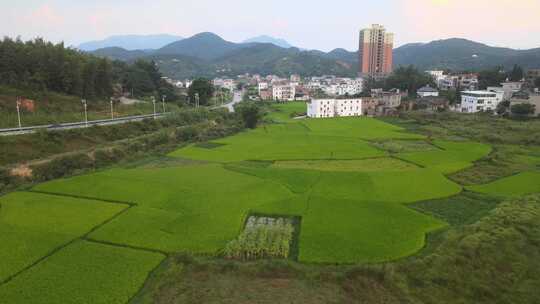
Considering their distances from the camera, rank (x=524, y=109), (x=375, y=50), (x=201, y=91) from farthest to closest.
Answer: (x=375, y=50) → (x=201, y=91) → (x=524, y=109)

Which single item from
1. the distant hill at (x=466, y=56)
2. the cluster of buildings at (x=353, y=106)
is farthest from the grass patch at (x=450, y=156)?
the distant hill at (x=466, y=56)

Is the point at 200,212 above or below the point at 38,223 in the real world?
below

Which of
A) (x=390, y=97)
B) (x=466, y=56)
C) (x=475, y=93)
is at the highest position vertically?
(x=466, y=56)

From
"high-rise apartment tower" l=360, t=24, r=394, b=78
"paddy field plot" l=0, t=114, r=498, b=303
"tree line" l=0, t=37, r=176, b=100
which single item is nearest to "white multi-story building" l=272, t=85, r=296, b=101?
"tree line" l=0, t=37, r=176, b=100

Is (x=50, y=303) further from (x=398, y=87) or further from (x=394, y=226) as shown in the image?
(x=398, y=87)

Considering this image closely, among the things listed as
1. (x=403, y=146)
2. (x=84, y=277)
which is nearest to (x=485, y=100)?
(x=403, y=146)

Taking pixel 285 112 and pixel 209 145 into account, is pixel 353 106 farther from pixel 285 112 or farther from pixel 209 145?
pixel 209 145

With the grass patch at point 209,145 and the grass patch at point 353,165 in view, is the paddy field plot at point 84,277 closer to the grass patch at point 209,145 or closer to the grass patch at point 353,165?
the grass patch at point 353,165
